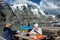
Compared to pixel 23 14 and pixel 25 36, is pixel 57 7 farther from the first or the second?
pixel 25 36

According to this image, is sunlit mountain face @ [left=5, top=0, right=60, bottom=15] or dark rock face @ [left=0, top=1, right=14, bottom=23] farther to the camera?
sunlit mountain face @ [left=5, top=0, right=60, bottom=15]

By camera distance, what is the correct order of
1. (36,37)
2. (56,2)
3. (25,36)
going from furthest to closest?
(56,2) → (25,36) → (36,37)

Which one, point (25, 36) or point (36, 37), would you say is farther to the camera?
point (25, 36)

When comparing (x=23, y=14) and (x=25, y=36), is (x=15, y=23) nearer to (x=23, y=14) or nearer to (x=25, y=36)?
(x=23, y=14)

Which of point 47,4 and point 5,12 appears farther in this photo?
point 47,4

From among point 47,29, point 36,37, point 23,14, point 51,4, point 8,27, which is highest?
point 51,4

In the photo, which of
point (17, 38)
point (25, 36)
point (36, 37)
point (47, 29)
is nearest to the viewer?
point (36, 37)

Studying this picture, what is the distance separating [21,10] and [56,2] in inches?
42.6

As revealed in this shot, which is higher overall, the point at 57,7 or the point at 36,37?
the point at 57,7

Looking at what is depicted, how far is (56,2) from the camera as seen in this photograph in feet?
17.9

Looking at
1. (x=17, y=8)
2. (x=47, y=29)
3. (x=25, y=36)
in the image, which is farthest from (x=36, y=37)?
(x=17, y=8)

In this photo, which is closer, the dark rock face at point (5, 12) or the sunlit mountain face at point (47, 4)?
the dark rock face at point (5, 12)

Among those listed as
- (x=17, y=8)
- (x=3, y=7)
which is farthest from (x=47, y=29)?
(x=3, y=7)

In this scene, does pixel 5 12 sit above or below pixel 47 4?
below
